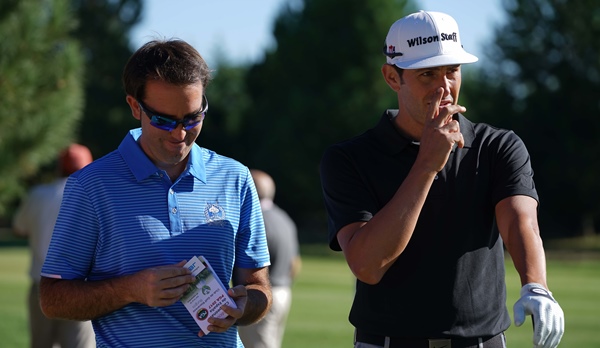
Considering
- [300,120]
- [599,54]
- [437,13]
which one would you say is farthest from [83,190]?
[300,120]

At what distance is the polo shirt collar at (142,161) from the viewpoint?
4094 mm

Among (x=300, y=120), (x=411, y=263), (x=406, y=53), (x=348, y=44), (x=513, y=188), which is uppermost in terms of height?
(x=348, y=44)

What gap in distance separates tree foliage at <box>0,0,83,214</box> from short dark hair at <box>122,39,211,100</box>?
8399 mm

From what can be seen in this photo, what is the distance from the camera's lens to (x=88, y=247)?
4000 mm

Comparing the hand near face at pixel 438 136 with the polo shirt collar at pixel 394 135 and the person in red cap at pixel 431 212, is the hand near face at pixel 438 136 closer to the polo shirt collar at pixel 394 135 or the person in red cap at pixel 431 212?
the person in red cap at pixel 431 212

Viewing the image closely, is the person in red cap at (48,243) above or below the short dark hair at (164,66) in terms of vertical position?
below

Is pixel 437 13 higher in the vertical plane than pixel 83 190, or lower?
higher

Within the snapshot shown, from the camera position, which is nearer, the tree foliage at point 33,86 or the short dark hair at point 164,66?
the short dark hair at point 164,66

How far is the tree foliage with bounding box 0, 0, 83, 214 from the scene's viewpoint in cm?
1238

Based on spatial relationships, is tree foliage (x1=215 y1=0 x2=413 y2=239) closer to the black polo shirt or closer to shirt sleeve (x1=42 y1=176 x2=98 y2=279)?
the black polo shirt

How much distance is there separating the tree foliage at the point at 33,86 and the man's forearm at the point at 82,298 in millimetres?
8547

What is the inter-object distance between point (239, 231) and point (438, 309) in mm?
889

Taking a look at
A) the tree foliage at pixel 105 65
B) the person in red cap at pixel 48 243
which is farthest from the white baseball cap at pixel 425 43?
the tree foliage at pixel 105 65

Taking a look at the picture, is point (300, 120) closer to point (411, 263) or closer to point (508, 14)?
point (508, 14)
